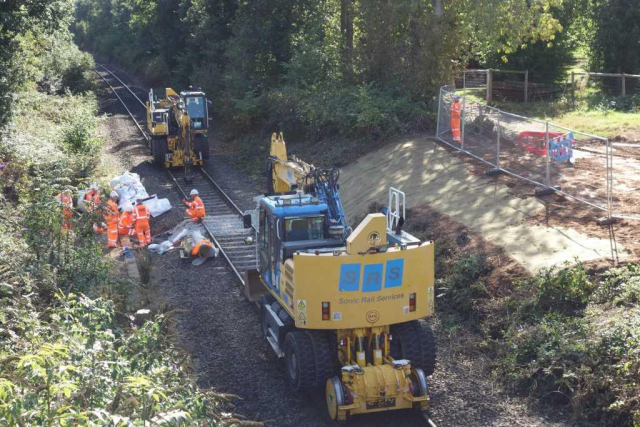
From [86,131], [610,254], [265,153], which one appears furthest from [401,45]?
[610,254]

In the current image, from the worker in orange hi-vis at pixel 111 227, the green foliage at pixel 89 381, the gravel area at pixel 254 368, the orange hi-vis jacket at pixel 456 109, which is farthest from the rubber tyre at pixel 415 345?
the orange hi-vis jacket at pixel 456 109

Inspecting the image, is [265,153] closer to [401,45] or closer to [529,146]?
[401,45]

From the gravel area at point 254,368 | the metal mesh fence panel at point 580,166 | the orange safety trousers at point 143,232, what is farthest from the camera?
the orange safety trousers at point 143,232

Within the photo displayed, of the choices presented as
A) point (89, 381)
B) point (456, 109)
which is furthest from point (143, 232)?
point (89, 381)

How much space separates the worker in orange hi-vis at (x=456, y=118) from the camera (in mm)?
20406

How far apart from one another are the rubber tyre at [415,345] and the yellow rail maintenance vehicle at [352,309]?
15 millimetres

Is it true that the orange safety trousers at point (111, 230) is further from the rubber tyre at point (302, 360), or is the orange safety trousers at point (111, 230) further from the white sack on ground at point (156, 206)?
the rubber tyre at point (302, 360)

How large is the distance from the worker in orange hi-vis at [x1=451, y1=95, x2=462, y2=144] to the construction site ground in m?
0.46

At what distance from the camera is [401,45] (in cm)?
2564

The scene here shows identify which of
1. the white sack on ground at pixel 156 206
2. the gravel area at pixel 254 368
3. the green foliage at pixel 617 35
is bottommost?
the gravel area at pixel 254 368

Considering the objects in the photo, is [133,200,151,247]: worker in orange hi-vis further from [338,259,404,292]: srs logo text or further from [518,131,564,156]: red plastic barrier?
[338,259,404,292]: srs logo text

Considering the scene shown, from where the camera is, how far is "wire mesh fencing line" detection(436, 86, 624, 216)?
1431 centimetres

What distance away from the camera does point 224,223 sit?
19859 mm

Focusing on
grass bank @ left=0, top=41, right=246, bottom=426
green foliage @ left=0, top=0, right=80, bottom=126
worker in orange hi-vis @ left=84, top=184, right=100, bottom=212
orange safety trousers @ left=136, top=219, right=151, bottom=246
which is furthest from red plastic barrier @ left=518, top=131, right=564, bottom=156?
green foliage @ left=0, top=0, right=80, bottom=126
